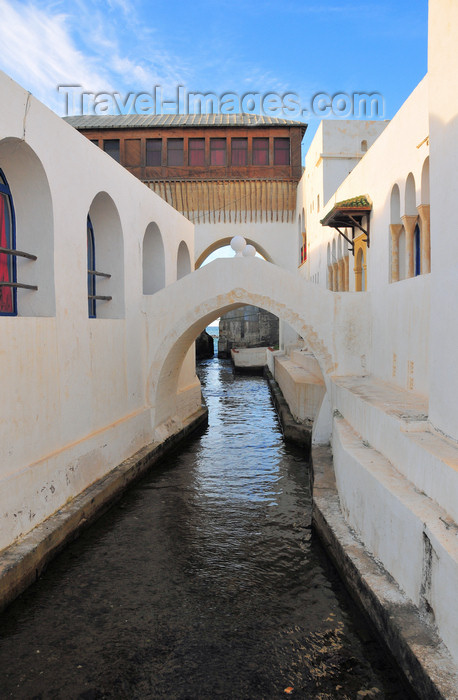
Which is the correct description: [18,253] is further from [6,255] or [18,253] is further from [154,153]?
[154,153]

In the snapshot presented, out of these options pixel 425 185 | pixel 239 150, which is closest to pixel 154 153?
pixel 239 150

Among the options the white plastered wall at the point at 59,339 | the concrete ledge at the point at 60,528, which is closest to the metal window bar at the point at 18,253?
the white plastered wall at the point at 59,339

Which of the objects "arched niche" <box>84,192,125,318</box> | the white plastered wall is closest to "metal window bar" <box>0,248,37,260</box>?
the white plastered wall

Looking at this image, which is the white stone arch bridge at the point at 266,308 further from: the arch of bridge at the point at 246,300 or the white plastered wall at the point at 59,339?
the white plastered wall at the point at 59,339

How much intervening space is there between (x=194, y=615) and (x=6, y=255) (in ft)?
15.2

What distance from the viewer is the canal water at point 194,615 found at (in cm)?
432

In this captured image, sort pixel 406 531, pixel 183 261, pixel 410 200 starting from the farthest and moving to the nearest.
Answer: pixel 183 261 < pixel 410 200 < pixel 406 531

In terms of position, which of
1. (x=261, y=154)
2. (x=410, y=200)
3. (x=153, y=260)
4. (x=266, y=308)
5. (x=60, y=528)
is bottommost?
(x=60, y=528)

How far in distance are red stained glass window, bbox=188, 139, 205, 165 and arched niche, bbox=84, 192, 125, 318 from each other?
42.1ft

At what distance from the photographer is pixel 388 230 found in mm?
8859

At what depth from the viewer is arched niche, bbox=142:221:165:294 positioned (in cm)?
1240

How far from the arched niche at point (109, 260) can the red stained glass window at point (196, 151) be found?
42.1 ft

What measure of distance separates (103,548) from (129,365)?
3.87 metres

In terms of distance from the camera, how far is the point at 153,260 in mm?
12547
